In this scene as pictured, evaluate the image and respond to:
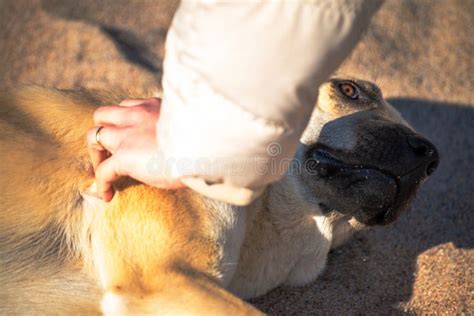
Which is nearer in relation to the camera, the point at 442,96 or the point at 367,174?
the point at 367,174

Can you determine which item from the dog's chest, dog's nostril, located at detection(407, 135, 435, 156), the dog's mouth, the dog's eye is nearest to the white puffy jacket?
the dog's chest

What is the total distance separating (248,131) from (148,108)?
59cm

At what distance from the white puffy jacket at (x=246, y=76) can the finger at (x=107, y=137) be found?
1.23 feet

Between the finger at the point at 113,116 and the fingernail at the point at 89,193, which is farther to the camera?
the fingernail at the point at 89,193

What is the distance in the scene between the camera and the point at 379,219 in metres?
2.74

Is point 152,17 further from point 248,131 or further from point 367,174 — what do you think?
point 248,131

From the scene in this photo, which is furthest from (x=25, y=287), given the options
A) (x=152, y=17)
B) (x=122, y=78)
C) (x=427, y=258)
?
(x=152, y=17)

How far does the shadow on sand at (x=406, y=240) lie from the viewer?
9.29 feet

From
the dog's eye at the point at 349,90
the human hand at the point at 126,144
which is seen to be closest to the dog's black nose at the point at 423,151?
the dog's eye at the point at 349,90

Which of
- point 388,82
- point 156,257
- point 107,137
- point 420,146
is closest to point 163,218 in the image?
point 156,257

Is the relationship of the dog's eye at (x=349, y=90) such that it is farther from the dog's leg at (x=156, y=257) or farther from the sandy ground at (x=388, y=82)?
the dog's leg at (x=156, y=257)

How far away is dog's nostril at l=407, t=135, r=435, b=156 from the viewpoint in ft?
8.95

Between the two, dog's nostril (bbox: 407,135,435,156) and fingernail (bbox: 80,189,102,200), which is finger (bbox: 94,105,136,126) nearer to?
fingernail (bbox: 80,189,102,200)

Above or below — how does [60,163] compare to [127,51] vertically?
above
